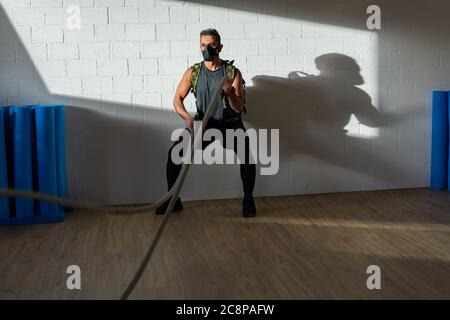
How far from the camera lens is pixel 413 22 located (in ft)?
18.4

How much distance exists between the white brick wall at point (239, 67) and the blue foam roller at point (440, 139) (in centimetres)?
11

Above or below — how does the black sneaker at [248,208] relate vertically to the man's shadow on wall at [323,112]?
below

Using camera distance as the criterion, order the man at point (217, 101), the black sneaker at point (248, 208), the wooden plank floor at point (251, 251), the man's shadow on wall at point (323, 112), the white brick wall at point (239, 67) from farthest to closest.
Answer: the man's shadow on wall at point (323, 112)
the white brick wall at point (239, 67)
the black sneaker at point (248, 208)
the man at point (217, 101)
the wooden plank floor at point (251, 251)

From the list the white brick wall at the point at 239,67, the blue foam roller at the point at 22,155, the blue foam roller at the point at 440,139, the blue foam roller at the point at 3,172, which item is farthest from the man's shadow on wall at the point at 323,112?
the blue foam roller at the point at 3,172

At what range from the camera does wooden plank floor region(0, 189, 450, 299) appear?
11.0 feet

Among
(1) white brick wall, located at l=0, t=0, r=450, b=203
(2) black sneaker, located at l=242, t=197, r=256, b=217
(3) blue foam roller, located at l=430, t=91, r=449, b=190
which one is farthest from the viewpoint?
(3) blue foam roller, located at l=430, t=91, r=449, b=190

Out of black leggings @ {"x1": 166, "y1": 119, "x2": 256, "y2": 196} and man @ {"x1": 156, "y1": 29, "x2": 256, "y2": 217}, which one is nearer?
man @ {"x1": 156, "y1": 29, "x2": 256, "y2": 217}

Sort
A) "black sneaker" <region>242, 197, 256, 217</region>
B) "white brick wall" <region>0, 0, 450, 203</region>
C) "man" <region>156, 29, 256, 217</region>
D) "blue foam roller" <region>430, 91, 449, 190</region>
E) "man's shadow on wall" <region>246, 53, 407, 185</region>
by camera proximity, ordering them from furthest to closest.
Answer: "blue foam roller" <region>430, 91, 449, 190</region>, "man's shadow on wall" <region>246, 53, 407, 185</region>, "white brick wall" <region>0, 0, 450, 203</region>, "black sneaker" <region>242, 197, 256, 217</region>, "man" <region>156, 29, 256, 217</region>

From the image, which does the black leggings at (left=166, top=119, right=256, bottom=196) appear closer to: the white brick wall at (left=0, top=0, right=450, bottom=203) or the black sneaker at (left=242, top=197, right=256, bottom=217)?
the black sneaker at (left=242, top=197, right=256, bottom=217)

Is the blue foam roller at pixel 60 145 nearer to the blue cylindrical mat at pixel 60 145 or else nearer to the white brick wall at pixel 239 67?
the blue cylindrical mat at pixel 60 145

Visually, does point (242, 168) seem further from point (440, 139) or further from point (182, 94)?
point (440, 139)

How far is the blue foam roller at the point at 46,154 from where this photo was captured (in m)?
4.80

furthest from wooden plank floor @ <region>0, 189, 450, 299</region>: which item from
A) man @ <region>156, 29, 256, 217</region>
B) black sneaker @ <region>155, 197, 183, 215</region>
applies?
man @ <region>156, 29, 256, 217</region>

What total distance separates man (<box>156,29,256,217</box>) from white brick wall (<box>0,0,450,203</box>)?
0.42 m
